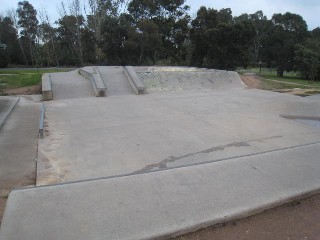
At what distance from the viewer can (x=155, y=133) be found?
685cm

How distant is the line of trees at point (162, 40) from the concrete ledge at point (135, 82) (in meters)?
11.0

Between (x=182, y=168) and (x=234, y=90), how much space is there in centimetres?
1097

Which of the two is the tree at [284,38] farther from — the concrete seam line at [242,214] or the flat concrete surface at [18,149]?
the concrete seam line at [242,214]

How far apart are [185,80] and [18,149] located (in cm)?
1012

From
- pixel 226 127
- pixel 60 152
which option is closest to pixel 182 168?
pixel 60 152

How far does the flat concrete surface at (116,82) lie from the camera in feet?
41.6

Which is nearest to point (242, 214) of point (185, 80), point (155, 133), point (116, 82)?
point (155, 133)

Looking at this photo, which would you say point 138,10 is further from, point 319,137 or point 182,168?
point 182,168

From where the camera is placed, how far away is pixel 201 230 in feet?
10.3

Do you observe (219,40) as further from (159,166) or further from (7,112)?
(159,166)

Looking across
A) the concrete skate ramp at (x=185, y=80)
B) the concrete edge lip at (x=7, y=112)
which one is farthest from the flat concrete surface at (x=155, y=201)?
the concrete skate ramp at (x=185, y=80)

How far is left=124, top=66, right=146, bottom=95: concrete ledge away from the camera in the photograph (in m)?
12.6

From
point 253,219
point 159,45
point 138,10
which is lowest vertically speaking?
point 253,219

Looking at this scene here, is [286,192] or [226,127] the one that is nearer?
[286,192]
